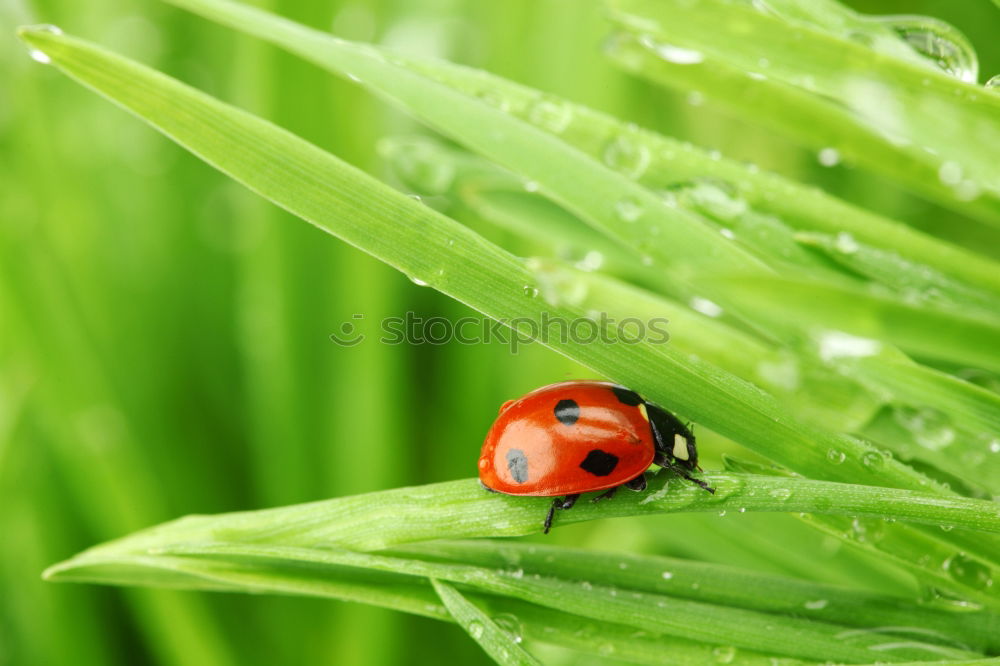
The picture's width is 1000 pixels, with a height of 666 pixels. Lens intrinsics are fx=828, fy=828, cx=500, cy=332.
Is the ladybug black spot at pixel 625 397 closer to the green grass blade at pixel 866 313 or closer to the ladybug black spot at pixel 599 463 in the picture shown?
the ladybug black spot at pixel 599 463

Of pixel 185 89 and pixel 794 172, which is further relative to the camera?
pixel 794 172

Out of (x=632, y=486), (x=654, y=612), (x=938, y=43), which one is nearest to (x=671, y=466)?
(x=632, y=486)

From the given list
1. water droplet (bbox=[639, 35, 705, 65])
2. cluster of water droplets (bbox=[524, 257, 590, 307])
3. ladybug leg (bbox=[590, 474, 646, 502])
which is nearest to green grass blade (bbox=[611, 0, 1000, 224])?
water droplet (bbox=[639, 35, 705, 65])

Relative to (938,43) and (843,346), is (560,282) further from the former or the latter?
(938,43)

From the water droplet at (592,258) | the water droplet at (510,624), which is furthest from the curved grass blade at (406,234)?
the water droplet at (592,258)

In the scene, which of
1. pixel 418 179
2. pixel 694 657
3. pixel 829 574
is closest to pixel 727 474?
pixel 694 657

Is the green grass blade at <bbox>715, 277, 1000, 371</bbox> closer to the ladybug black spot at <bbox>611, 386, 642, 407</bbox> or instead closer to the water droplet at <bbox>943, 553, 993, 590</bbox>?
the water droplet at <bbox>943, 553, 993, 590</bbox>

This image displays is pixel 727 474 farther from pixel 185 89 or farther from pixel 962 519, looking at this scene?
pixel 185 89
